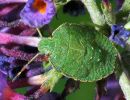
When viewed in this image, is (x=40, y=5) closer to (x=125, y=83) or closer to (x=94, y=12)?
(x=94, y=12)

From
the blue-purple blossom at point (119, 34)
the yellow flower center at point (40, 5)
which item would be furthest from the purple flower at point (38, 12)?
the blue-purple blossom at point (119, 34)

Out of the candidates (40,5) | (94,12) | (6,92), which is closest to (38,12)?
(40,5)

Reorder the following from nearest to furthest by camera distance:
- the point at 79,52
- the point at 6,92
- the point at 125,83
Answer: the point at 79,52
the point at 125,83
the point at 6,92

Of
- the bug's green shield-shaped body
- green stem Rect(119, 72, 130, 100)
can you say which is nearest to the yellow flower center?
the bug's green shield-shaped body

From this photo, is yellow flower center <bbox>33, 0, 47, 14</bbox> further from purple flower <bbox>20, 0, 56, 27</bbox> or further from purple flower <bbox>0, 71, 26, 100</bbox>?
purple flower <bbox>0, 71, 26, 100</bbox>

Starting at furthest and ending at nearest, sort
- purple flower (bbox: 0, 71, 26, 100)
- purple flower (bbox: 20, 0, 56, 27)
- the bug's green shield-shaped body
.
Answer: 1. purple flower (bbox: 0, 71, 26, 100)
2. purple flower (bbox: 20, 0, 56, 27)
3. the bug's green shield-shaped body

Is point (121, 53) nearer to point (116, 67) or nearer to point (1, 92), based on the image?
point (116, 67)
